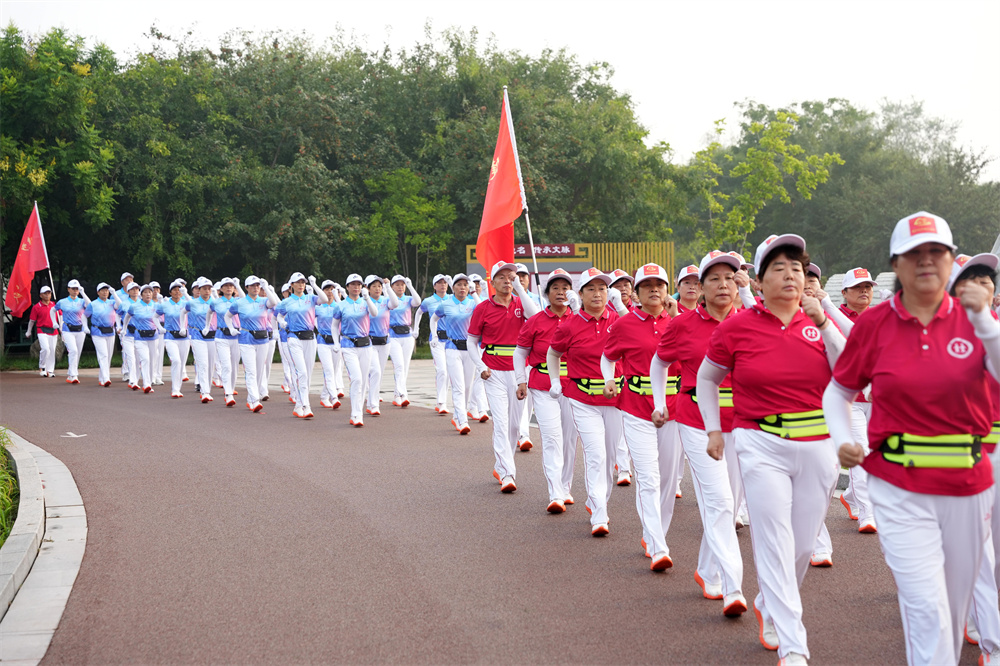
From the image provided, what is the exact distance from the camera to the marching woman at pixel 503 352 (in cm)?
1010

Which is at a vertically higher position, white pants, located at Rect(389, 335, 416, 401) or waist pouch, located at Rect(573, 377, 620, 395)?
waist pouch, located at Rect(573, 377, 620, 395)

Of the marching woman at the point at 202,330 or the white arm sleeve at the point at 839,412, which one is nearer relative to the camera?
the white arm sleeve at the point at 839,412

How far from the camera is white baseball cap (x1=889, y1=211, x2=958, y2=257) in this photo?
12.7 feet

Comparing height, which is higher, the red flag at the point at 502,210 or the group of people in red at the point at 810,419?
the red flag at the point at 502,210

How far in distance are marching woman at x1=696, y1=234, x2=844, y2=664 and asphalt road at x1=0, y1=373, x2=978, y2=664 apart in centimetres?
50

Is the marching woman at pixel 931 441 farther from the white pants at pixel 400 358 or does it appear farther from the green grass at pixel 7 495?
the white pants at pixel 400 358

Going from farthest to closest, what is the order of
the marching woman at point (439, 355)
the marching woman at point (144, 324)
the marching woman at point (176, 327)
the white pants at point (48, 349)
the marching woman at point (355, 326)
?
the white pants at point (48, 349)
the marching woman at point (144, 324)
the marching woman at point (176, 327)
the marching woman at point (355, 326)
the marching woman at point (439, 355)

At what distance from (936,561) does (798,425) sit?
110 cm

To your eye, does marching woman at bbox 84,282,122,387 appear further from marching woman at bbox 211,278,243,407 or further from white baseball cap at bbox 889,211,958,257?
white baseball cap at bbox 889,211,958,257

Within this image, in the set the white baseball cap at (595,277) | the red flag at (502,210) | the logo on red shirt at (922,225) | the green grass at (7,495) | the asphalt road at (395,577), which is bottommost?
the asphalt road at (395,577)

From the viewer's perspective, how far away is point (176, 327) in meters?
22.1

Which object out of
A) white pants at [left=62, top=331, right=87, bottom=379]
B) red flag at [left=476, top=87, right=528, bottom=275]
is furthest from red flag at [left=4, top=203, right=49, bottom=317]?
red flag at [left=476, top=87, right=528, bottom=275]

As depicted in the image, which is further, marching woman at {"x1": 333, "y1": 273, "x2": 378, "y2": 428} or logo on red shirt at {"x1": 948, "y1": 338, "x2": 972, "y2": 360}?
marching woman at {"x1": 333, "y1": 273, "x2": 378, "y2": 428}

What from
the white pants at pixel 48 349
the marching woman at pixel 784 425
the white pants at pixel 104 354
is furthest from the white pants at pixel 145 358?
the marching woman at pixel 784 425
